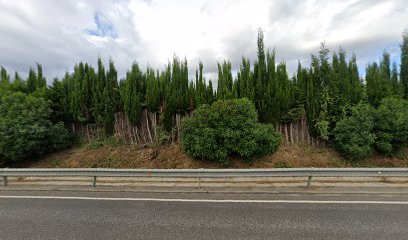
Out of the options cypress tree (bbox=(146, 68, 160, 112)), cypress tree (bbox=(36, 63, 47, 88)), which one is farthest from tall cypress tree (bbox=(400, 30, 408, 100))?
cypress tree (bbox=(36, 63, 47, 88))

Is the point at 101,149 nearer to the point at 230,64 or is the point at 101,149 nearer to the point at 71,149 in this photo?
the point at 71,149

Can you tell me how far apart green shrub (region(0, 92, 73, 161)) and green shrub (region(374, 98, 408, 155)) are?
50.1 feet

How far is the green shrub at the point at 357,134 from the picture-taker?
8984 mm

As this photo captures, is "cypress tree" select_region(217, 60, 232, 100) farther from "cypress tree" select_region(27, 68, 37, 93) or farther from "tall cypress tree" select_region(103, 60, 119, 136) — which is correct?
"cypress tree" select_region(27, 68, 37, 93)

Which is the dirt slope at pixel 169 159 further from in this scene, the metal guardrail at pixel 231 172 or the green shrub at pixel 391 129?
the metal guardrail at pixel 231 172

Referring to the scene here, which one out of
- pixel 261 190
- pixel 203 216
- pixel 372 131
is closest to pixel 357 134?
pixel 372 131

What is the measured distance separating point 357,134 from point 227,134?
5594 millimetres

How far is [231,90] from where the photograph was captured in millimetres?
11078

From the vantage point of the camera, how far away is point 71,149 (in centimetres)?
1170

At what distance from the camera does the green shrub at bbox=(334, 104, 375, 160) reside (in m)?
8.98

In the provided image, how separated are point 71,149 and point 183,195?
8.81 metres

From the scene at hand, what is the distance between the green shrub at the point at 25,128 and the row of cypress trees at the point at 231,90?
1315 millimetres

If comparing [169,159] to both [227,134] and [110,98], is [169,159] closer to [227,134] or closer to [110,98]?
[227,134]

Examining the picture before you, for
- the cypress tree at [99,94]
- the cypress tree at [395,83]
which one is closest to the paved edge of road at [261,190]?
the cypress tree at [99,94]
